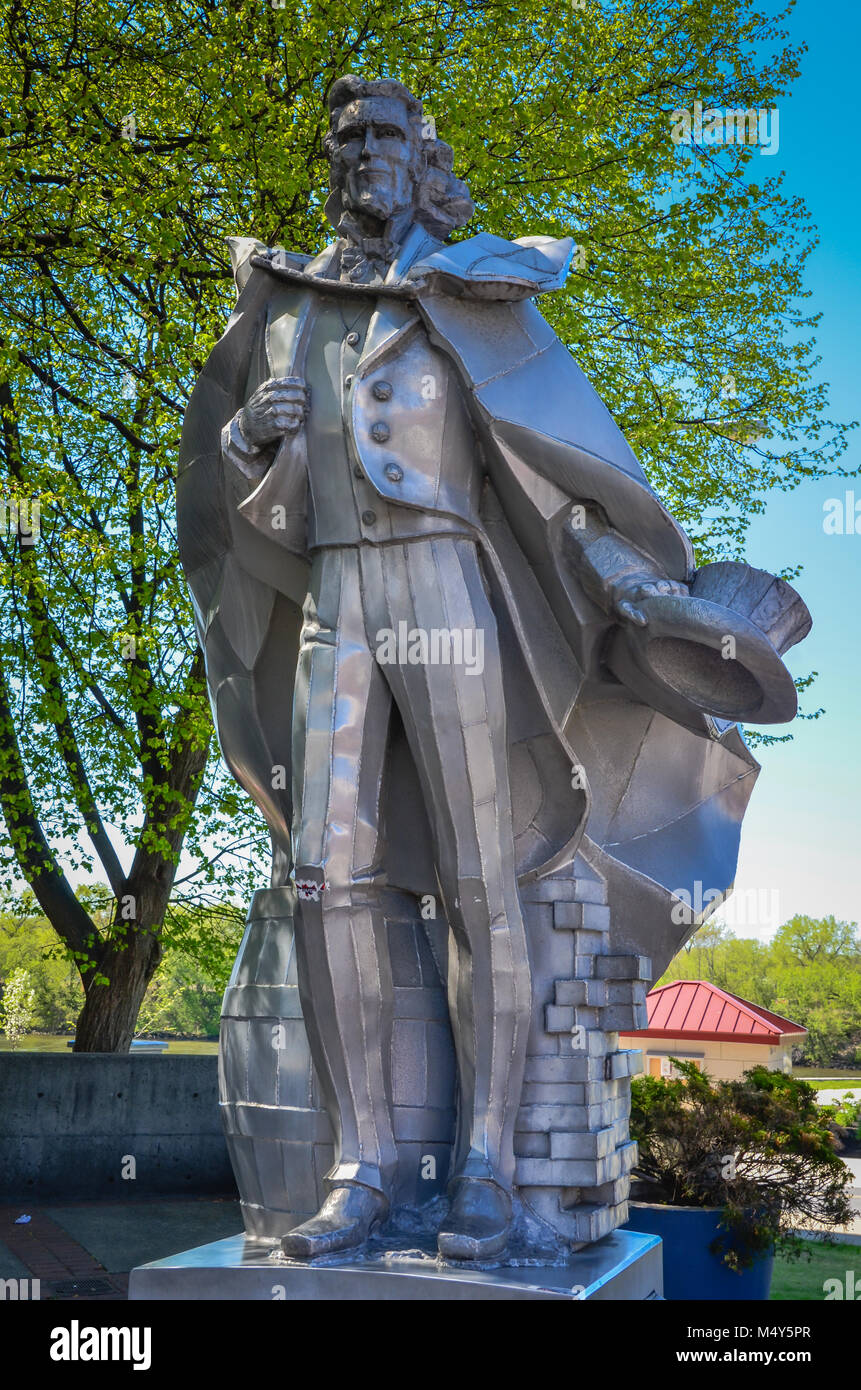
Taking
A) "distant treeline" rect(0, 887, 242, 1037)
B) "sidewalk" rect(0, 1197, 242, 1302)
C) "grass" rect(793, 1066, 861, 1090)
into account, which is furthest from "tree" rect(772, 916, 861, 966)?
"sidewalk" rect(0, 1197, 242, 1302)

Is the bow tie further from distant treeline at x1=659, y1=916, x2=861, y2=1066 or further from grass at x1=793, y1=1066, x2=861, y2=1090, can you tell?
distant treeline at x1=659, y1=916, x2=861, y2=1066

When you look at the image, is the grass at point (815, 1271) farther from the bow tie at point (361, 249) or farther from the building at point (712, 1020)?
the bow tie at point (361, 249)

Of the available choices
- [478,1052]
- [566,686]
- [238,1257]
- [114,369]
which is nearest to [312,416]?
[566,686]

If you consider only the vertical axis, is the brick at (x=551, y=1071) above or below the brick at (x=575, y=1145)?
above

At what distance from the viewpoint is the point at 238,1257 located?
4.16 m

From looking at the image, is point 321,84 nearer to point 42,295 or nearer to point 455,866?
point 42,295

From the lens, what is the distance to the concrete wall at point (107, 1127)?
33.9 feet

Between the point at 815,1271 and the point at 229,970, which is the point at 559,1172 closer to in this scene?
the point at 815,1271

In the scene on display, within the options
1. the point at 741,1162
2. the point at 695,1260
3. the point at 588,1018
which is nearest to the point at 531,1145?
the point at 588,1018

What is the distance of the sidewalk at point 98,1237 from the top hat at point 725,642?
5.16 m

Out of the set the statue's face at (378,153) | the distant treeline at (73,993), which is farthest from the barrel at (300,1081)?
the distant treeline at (73,993)

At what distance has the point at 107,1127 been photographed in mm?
10609
